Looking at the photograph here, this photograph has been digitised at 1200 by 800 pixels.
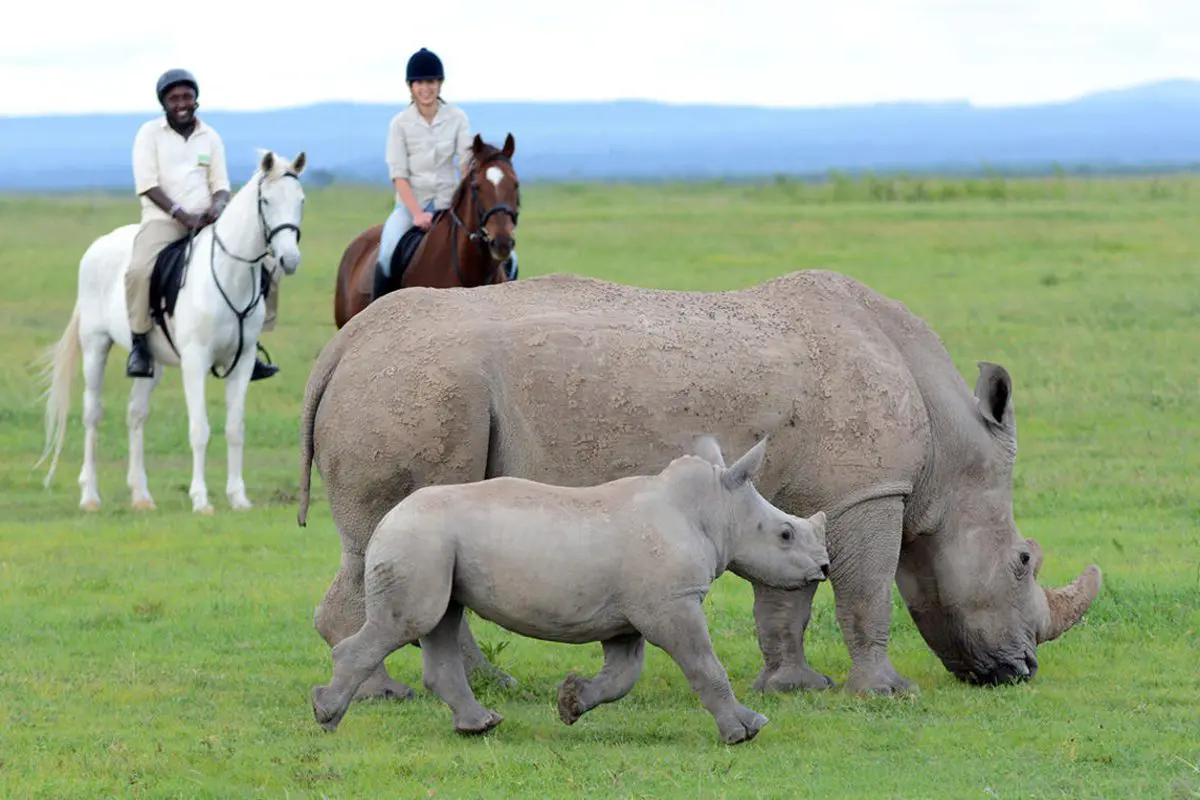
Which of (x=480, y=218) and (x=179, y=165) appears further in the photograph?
(x=179, y=165)

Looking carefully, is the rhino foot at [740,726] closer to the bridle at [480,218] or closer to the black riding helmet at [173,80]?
the bridle at [480,218]

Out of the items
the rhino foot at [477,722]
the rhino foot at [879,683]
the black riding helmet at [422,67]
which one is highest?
the black riding helmet at [422,67]

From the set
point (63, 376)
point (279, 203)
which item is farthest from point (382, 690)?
point (63, 376)

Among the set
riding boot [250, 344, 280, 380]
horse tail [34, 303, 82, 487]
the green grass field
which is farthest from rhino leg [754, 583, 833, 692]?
horse tail [34, 303, 82, 487]

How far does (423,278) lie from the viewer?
1362cm

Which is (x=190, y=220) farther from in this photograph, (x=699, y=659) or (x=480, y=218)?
(x=699, y=659)

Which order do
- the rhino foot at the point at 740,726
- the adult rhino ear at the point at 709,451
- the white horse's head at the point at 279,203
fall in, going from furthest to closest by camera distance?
the white horse's head at the point at 279,203 → the adult rhino ear at the point at 709,451 → the rhino foot at the point at 740,726

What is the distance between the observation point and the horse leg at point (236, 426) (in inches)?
585

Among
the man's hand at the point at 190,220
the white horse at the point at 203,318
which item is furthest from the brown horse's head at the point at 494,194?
the man's hand at the point at 190,220

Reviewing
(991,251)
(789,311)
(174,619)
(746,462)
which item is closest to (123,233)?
(174,619)

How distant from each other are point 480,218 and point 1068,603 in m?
5.41

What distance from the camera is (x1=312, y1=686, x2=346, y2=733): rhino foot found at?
7.61 m

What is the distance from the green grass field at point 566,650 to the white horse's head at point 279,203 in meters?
1.86

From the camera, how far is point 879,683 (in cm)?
868
